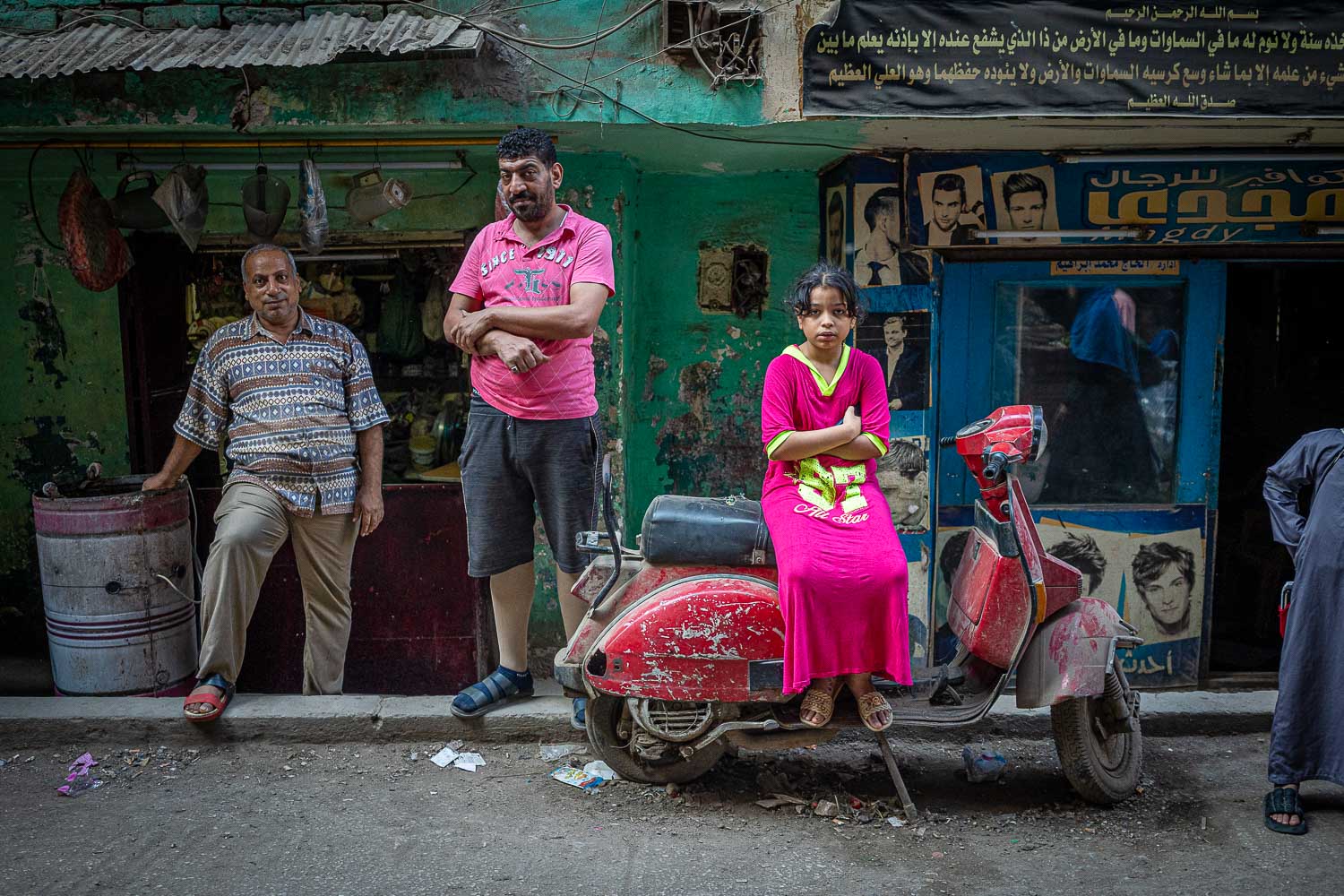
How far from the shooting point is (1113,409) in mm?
5730

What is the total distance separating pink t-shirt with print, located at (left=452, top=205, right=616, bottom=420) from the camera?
4.24 m

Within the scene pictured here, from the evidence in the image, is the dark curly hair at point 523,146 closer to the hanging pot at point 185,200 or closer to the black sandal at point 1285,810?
the hanging pot at point 185,200

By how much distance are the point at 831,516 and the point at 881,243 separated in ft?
7.06

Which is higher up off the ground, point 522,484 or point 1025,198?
point 1025,198

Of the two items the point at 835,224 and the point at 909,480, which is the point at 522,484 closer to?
the point at 909,480

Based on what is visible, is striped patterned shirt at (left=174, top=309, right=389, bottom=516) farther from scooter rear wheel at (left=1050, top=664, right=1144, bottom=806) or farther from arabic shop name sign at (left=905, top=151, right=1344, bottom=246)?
scooter rear wheel at (left=1050, top=664, right=1144, bottom=806)

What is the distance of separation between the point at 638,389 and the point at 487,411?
1718mm

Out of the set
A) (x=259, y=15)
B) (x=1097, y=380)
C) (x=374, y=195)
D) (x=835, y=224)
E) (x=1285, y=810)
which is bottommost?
(x=1285, y=810)

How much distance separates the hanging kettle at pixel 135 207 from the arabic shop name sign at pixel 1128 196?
3.81 m

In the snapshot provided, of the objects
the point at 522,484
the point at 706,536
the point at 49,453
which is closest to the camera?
the point at 706,536

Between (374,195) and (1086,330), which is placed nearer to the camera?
(374,195)

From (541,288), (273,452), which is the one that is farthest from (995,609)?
(273,452)

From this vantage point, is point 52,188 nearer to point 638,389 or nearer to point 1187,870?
point 638,389

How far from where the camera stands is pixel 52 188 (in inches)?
221
